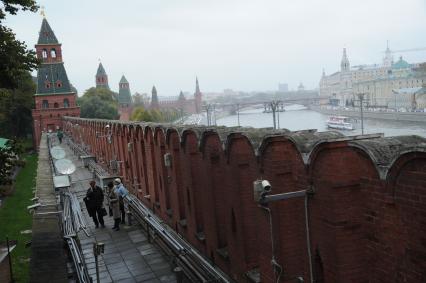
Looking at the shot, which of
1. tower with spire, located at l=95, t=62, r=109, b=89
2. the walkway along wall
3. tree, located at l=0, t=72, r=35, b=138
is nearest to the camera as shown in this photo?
the walkway along wall

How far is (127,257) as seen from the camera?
29.6 feet

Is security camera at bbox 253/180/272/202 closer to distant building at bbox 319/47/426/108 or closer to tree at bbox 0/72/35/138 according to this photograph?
distant building at bbox 319/47/426/108

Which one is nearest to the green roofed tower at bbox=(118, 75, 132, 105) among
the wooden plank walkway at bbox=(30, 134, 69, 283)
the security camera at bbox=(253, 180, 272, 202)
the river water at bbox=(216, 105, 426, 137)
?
the river water at bbox=(216, 105, 426, 137)

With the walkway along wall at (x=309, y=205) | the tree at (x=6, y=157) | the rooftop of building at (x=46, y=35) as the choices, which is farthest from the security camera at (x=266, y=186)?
the rooftop of building at (x=46, y=35)

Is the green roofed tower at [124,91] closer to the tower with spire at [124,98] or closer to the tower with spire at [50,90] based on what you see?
the tower with spire at [124,98]

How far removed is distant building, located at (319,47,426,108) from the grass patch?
41.4m

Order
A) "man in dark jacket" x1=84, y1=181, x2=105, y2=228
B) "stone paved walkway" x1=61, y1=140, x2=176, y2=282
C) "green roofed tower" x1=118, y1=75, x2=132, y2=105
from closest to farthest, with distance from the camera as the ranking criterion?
"stone paved walkway" x1=61, y1=140, x2=176, y2=282
"man in dark jacket" x1=84, y1=181, x2=105, y2=228
"green roofed tower" x1=118, y1=75, x2=132, y2=105

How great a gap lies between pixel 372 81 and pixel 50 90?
187 ft

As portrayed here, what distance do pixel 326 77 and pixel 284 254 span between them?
166 meters

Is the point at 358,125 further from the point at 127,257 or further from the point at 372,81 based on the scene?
the point at 127,257

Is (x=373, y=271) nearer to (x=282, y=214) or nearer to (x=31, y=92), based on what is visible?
(x=282, y=214)

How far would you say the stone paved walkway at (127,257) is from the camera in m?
8.03

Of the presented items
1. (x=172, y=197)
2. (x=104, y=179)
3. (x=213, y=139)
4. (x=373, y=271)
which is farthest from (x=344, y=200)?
(x=104, y=179)

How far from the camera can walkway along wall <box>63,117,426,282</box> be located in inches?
151
